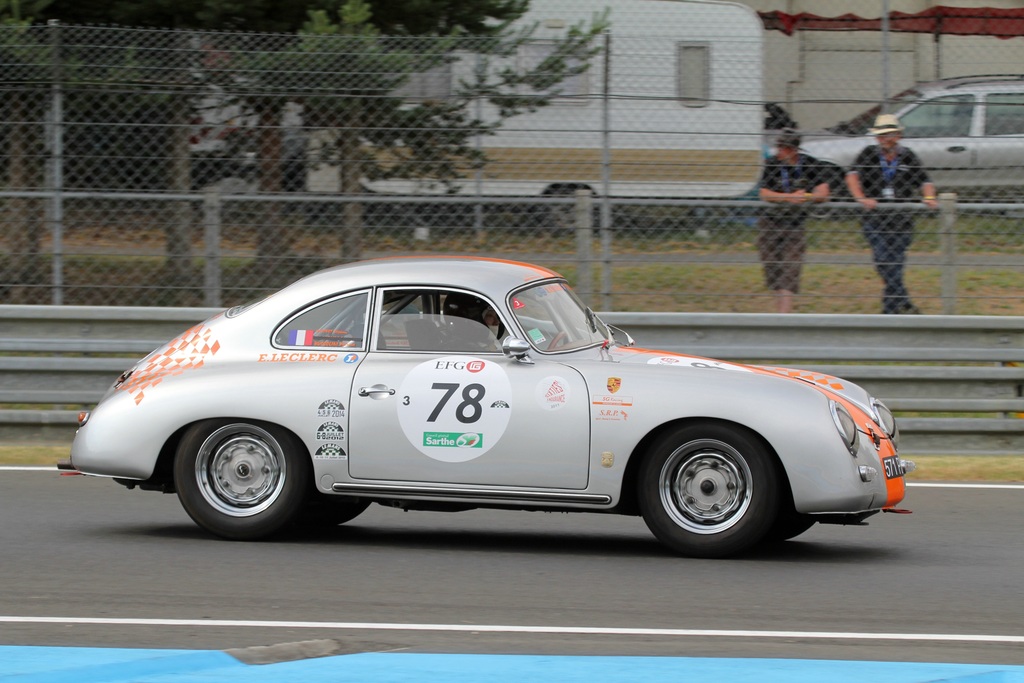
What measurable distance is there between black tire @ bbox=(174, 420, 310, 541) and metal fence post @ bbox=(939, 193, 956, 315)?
226 inches

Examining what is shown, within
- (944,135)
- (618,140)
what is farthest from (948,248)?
(618,140)

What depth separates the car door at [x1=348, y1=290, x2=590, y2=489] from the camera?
6.55 metres

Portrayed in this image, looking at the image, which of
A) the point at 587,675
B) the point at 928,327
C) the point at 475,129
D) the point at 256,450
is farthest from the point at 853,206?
the point at 587,675

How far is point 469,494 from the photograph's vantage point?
6641 millimetres

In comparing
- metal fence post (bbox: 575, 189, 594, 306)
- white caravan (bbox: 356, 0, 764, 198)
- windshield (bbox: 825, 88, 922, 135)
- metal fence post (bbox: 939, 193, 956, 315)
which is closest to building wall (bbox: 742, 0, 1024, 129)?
windshield (bbox: 825, 88, 922, 135)

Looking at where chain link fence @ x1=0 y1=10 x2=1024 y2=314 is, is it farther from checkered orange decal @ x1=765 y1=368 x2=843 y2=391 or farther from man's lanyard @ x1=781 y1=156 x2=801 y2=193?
checkered orange decal @ x1=765 y1=368 x2=843 y2=391

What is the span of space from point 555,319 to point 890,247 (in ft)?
14.7

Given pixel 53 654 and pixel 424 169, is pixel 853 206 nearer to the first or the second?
pixel 424 169

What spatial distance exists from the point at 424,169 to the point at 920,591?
19.9ft

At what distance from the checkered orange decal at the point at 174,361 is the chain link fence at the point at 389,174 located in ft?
12.0

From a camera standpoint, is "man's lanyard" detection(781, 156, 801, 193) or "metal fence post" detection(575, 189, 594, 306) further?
"man's lanyard" detection(781, 156, 801, 193)

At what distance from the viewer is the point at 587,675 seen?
4699 millimetres

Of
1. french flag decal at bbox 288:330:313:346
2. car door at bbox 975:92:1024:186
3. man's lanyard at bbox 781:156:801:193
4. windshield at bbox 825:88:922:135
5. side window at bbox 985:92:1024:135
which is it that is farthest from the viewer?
windshield at bbox 825:88:922:135

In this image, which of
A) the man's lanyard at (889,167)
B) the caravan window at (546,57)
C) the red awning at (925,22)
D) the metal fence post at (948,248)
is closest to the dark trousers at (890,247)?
the metal fence post at (948,248)
